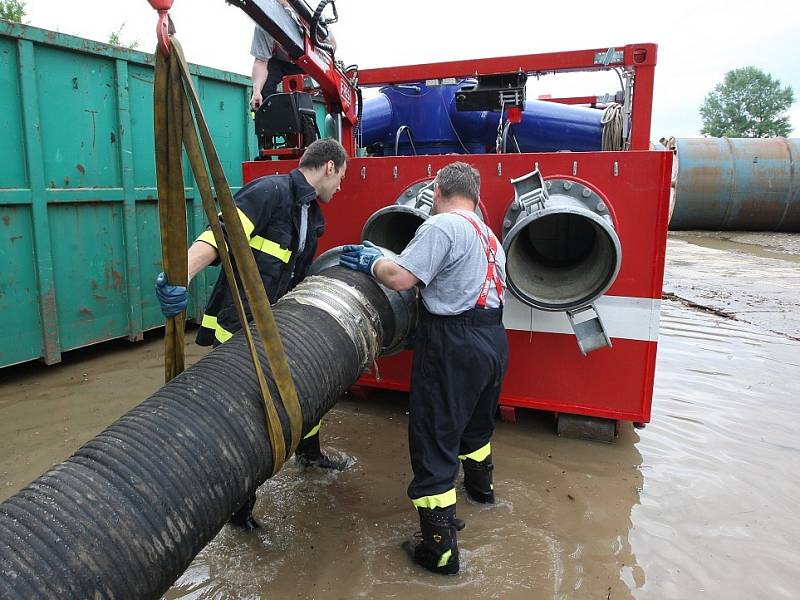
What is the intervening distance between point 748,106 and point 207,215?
50.0 metres

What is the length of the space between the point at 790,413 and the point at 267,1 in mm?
4050

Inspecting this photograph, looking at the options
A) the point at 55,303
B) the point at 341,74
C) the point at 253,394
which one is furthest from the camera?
the point at 55,303

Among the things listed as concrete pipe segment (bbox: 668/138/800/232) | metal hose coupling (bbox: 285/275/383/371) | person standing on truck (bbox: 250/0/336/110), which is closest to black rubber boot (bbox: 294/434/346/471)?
metal hose coupling (bbox: 285/275/383/371)

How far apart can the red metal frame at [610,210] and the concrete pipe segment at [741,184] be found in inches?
468

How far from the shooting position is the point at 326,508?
2814 millimetres

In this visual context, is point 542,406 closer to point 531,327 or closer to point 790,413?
point 531,327

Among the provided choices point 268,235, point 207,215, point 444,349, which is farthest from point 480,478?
point 207,215

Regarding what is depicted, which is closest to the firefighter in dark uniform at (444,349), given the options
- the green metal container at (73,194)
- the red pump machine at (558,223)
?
the red pump machine at (558,223)

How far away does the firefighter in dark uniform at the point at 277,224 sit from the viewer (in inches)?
102

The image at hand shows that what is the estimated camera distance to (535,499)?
9.60ft

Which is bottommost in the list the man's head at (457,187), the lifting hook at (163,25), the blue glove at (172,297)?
the blue glove at (172,297)

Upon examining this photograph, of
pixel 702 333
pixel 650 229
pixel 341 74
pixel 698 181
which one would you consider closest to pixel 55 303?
pixel 341 74

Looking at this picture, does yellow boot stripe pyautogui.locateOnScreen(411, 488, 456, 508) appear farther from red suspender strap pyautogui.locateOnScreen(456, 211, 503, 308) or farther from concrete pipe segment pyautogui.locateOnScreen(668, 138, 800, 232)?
concrete pipe segment pyautogui.locateOnScreen(668, 138, 800, 232)

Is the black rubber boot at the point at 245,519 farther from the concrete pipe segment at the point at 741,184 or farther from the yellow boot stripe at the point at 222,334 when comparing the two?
the concrete pipe segment at the point at 741,184
